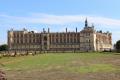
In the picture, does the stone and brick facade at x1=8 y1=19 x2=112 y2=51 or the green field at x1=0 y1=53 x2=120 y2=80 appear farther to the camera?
the stone and brick facade at x1=8 y1=19 x2=112 y2=51

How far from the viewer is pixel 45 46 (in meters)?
184

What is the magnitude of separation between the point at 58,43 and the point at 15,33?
85.0 ft

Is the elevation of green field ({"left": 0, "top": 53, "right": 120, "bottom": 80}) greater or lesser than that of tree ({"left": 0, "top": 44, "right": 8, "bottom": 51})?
lesser

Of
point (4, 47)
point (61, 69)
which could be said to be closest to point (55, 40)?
point (4, 47)

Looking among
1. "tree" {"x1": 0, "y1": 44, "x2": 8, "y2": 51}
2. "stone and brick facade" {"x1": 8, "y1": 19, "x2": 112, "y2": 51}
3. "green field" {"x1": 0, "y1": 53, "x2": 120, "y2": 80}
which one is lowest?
"green field" {"x1": 0, "y1": 53, "x2": 120, "y2": 80}

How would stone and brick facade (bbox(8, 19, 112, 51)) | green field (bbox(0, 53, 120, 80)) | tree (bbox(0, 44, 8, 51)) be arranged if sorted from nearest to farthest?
green field (bbox(0, 53, 120, 80)) < tree (bbox(0, 44, 8, 51)) < stone and brick facade (bbox(8, 19, 112, 51))

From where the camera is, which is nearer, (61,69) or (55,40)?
(61,69)

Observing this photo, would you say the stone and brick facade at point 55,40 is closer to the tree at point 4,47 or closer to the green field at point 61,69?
the tree at point 4,47

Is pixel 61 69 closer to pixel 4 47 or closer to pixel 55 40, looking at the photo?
pixel 4 47

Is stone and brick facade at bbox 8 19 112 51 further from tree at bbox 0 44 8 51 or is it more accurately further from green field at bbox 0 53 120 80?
green field at bbox 0 53 120 80

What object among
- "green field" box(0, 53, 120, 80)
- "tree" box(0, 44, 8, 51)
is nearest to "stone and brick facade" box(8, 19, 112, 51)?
"tree" box(0, 44, 8, 51)

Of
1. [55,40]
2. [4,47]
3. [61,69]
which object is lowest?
[61,69]

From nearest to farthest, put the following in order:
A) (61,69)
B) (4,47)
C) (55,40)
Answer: (61,69) → (4,47) → (55,40)

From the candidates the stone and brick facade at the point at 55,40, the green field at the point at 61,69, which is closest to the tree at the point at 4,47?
the stone and brick facade at the point at 55,40
